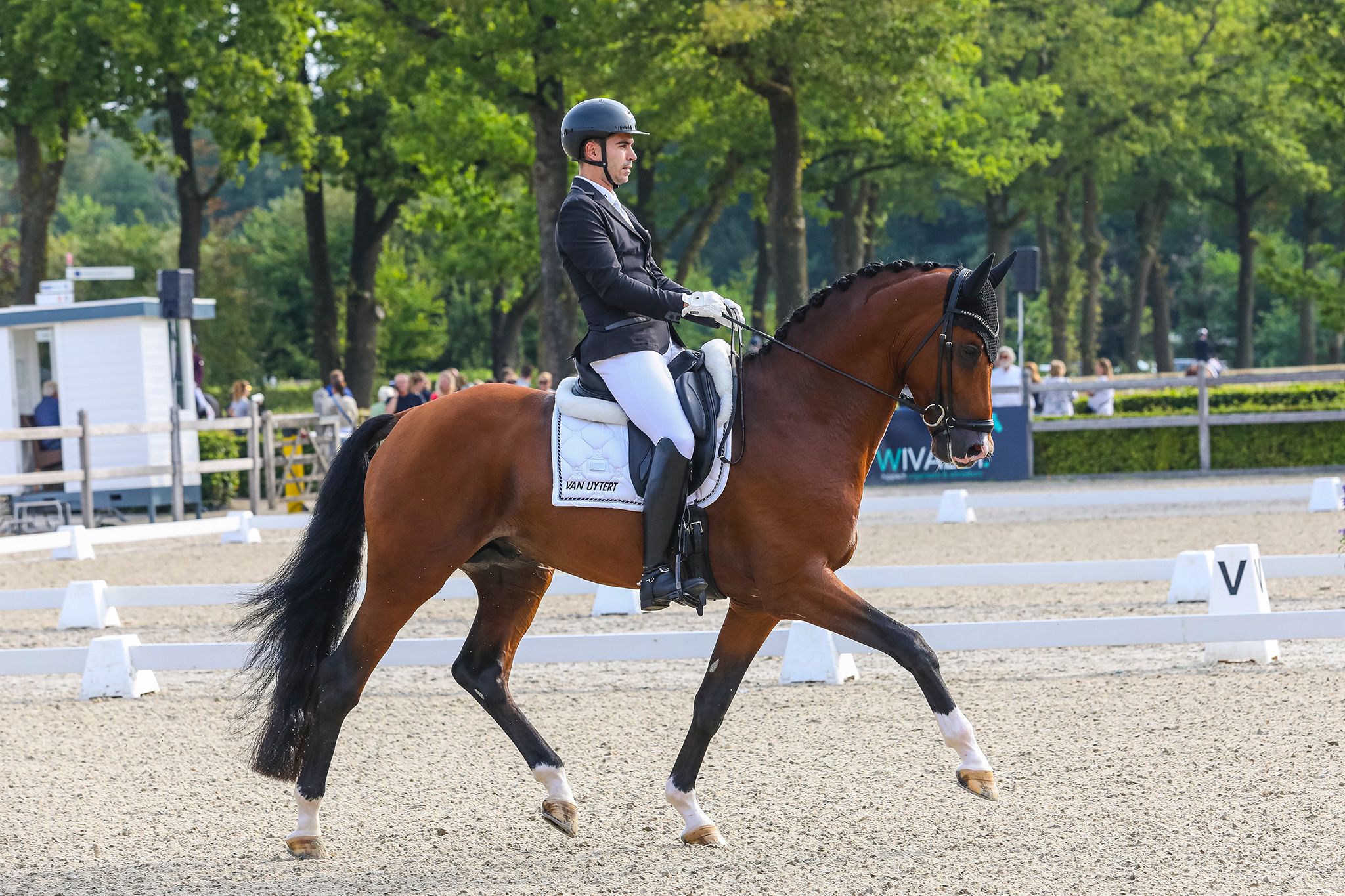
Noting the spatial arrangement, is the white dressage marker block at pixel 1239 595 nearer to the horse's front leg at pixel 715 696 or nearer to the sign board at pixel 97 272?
the horse's front leg at pixel 715 696

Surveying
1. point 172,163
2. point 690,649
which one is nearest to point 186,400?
point 172,163

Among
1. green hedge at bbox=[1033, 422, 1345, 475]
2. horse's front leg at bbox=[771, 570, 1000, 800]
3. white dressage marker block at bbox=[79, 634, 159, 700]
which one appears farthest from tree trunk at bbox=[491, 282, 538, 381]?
horse's front leg at bbox=[771, 570, 1000, 800]

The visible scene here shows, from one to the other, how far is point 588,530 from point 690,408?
58 cm

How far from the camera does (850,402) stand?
536 centimetres

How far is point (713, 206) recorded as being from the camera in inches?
1396

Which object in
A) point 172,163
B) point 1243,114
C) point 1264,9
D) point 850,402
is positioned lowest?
point 850,402

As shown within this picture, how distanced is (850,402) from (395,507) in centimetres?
173

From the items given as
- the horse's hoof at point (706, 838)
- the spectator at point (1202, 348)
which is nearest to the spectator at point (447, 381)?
the horse's hoof at point (706, 838)

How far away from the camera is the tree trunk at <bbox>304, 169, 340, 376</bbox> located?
101 feet

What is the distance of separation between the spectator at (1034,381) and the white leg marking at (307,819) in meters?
18.6

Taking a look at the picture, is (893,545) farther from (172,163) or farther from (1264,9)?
(1264,9)

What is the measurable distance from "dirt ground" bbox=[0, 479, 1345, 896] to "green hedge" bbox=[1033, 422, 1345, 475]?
12.6m

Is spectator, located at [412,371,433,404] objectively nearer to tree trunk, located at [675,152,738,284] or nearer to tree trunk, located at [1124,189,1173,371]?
tree trunk, located at [675,152,738,284]

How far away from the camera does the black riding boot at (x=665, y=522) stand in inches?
207
